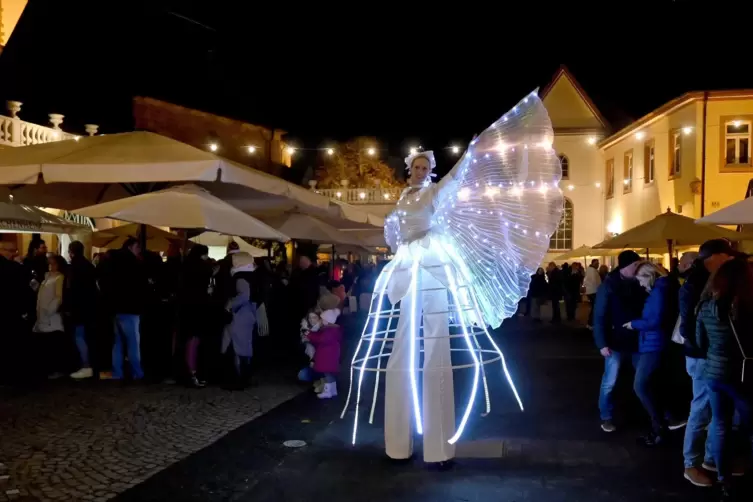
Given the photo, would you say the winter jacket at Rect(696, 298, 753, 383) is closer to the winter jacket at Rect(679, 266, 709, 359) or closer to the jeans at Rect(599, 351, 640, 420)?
the winter jacket at Rect(679, 266, 709, 359)

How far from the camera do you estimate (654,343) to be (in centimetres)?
645

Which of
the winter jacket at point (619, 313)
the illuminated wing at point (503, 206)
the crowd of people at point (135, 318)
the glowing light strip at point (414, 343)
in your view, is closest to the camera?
the illuminated wing at point (503, 206)

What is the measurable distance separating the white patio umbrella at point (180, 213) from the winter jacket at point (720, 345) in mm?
5277

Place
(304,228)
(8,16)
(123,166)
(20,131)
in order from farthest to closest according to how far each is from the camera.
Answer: (8,16)
(20,131)
(304,228)
(123,166)

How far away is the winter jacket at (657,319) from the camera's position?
21.0 feet

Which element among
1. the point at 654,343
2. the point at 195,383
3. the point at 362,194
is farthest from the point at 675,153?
the point at 195,383

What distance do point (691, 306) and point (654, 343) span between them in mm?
1067

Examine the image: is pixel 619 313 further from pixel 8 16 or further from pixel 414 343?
pixel 8 16

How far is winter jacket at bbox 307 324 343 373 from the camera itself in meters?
8.58

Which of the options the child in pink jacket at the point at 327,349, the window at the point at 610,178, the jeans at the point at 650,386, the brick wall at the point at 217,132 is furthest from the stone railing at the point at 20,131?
the window at the point at 610,178

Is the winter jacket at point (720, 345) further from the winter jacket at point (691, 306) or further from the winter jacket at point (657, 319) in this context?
the winter jacket at point (657, 319)

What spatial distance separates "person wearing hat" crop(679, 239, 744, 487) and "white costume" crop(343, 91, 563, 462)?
122cm

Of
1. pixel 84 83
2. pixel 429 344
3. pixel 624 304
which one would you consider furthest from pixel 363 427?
pixel 84 83

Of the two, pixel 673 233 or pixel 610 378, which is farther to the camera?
pixel 673 233
